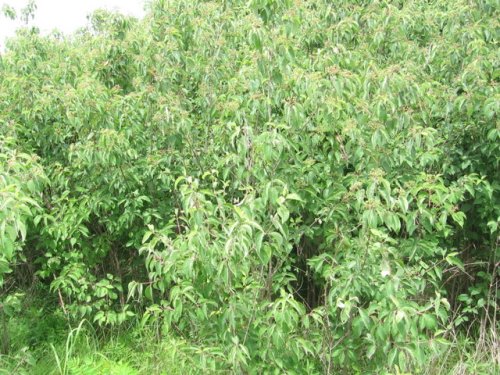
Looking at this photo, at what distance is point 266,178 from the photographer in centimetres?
311

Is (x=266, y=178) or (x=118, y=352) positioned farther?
(x=118, y=352)

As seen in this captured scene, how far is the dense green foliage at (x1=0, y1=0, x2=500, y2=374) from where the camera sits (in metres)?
2.93

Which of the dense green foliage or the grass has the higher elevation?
the dense green foliage

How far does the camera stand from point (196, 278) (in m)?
2.98

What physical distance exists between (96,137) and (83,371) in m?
1.73

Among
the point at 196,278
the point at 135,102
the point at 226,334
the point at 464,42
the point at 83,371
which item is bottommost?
the point at 83,371

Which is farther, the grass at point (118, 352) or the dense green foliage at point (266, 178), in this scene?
the grass at point (118, 352)

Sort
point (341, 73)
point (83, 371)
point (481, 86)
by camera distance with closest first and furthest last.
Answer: point (341, 73), point (83, 371), point (481, 86)

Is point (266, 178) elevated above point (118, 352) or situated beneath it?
elevated above

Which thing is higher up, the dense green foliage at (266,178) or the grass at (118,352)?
the dense green foliage at (266,178)

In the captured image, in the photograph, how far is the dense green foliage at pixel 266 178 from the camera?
9.60 ft

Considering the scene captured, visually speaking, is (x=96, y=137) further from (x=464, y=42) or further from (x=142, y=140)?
(x=464, y=42)

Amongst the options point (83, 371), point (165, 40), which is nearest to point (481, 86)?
point (165, 40)

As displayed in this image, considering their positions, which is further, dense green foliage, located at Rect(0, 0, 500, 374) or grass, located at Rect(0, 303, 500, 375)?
grass, located at Rect(0, 303, 500, 375)
